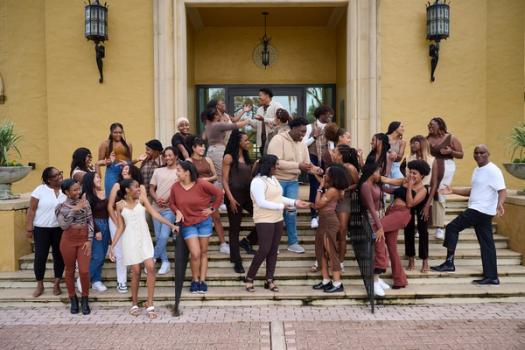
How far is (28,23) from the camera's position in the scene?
10000 millimetres

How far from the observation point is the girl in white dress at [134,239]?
235 inches

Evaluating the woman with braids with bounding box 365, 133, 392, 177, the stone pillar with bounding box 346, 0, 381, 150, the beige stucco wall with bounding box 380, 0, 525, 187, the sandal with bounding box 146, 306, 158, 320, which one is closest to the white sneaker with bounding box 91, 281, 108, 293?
the sandal with bounding box 146, 306, 158, 320

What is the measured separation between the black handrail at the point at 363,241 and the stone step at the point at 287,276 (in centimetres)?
33

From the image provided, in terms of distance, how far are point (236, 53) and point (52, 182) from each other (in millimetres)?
6498

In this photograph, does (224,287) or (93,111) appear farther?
(93,111)

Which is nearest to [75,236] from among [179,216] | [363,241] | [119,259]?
[119,259]

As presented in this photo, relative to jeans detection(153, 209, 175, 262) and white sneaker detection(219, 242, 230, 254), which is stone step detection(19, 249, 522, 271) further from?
jeans detection(153, 209, 175, 262)

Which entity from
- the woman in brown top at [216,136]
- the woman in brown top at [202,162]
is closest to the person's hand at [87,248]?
the woman in brown top at [202,162]

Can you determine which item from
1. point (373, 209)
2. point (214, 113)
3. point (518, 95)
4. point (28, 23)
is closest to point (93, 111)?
point (28, 23)

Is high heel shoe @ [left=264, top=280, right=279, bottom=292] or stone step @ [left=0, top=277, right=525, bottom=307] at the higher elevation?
high heel shoe @ [left=264, top=280, right=279, bottom=292]

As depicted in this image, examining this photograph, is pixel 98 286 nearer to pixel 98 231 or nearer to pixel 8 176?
pixel 98 231

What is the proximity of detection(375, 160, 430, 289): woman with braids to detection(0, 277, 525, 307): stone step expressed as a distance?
266mm

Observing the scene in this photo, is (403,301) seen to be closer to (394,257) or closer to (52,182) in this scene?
(394,257)

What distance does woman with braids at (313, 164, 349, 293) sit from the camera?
616 cm
